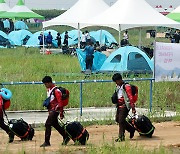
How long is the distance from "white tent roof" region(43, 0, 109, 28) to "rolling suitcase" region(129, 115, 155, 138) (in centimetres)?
2273

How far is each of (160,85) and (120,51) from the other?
349 inches

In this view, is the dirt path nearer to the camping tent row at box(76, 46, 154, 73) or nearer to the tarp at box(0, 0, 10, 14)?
the camping tent row at box(76, 46, 154, 73)

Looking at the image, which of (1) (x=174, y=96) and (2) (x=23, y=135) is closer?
(2) (x=23, y=135)

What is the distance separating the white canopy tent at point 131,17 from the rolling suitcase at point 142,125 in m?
17.7

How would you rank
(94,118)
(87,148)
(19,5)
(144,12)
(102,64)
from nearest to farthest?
(87,148) → (94,118) → (102,64) → (144,12) → (19,5)

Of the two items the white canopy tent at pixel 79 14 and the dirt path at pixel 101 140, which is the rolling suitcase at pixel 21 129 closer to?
the dirt path at pixel 101 140

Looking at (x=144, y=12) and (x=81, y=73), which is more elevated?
(x=144, y=12)

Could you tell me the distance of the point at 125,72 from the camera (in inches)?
1075

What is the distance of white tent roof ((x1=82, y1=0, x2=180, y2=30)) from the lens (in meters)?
32.6

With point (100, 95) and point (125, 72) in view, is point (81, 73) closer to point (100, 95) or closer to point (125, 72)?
point (125, 72)

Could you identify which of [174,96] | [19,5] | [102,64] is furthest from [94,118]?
[19,5]

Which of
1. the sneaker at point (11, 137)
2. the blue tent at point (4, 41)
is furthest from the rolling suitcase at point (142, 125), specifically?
A: the blue tent at point (4, 41)

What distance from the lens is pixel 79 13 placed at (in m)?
38.8

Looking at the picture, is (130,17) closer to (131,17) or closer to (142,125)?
(131,17)
